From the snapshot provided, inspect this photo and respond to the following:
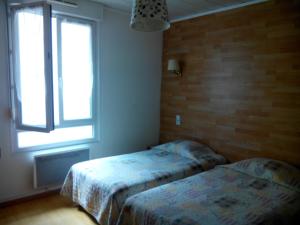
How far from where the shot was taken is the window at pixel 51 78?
2.55 metres

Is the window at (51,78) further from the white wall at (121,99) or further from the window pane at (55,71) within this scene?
the white wall at (121,99)

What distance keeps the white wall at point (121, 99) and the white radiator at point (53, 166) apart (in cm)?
10

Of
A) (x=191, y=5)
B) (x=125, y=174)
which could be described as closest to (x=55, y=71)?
(x=125, y=174)

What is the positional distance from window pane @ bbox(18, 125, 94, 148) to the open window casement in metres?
0.28

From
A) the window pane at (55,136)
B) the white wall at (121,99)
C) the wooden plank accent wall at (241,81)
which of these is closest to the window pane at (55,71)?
the window pane at (55,136)

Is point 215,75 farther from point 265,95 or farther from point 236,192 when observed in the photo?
point 236,192

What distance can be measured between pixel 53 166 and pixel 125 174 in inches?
39.7

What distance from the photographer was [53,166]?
3000 millimetres

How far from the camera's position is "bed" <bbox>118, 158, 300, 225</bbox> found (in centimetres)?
180

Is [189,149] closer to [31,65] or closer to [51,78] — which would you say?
[51,78]

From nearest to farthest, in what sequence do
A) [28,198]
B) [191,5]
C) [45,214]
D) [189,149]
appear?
[45,214] < [28,198] < [191,5] < [189,149]

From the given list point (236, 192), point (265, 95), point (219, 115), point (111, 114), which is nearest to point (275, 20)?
point (265, 95)

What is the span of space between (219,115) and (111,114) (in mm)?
1435

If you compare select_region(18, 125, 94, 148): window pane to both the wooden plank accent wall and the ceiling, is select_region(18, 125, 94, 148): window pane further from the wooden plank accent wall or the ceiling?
the ceiling
